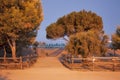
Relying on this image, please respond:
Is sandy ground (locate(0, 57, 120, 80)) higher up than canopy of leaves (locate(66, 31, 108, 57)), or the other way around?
canopy of leaves (locate(66, 31, 108, 57))

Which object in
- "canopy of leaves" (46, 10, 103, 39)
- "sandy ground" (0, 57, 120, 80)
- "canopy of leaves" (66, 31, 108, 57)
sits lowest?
"sandy ground" (0, 57, 120, 80)

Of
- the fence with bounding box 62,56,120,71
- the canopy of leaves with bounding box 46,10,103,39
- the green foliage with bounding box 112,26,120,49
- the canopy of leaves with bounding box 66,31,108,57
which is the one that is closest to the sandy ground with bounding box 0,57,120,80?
the fence with bounding box 62,56,120,71

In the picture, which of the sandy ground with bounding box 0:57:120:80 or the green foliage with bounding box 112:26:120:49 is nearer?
the sandy ground with bounding box 0:57:120:80

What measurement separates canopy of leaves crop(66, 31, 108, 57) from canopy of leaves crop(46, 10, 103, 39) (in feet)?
49.4

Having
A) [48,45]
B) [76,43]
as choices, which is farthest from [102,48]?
[48,45]

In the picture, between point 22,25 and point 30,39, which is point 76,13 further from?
point 22,25

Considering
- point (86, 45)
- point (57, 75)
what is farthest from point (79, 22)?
point (57, 75)

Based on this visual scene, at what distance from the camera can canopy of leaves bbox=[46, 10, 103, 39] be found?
4853 cm

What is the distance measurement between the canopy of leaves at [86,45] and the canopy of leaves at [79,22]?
15048 mm

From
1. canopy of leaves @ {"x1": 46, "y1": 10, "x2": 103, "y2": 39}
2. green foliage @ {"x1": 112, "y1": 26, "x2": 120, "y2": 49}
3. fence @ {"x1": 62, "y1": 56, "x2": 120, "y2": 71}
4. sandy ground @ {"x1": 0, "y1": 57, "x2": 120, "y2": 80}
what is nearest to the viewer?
sandy ground @ {"x1": 0, "y1": 57, "x2": 120, "y2": 80}

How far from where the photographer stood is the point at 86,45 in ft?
105

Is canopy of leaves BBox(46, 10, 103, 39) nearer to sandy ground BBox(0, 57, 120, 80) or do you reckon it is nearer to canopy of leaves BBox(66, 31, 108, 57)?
canopy of leaves BBox(66, 31, 108, 57)

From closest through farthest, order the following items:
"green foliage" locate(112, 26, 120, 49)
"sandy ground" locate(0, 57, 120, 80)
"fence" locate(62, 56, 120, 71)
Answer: "sandy ground" locate(0, 57, 120, 80), "fence" locate(62, 56, 120, 71), "green foliage" locate(112, 26, 120, 49)

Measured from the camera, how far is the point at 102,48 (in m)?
33.1
